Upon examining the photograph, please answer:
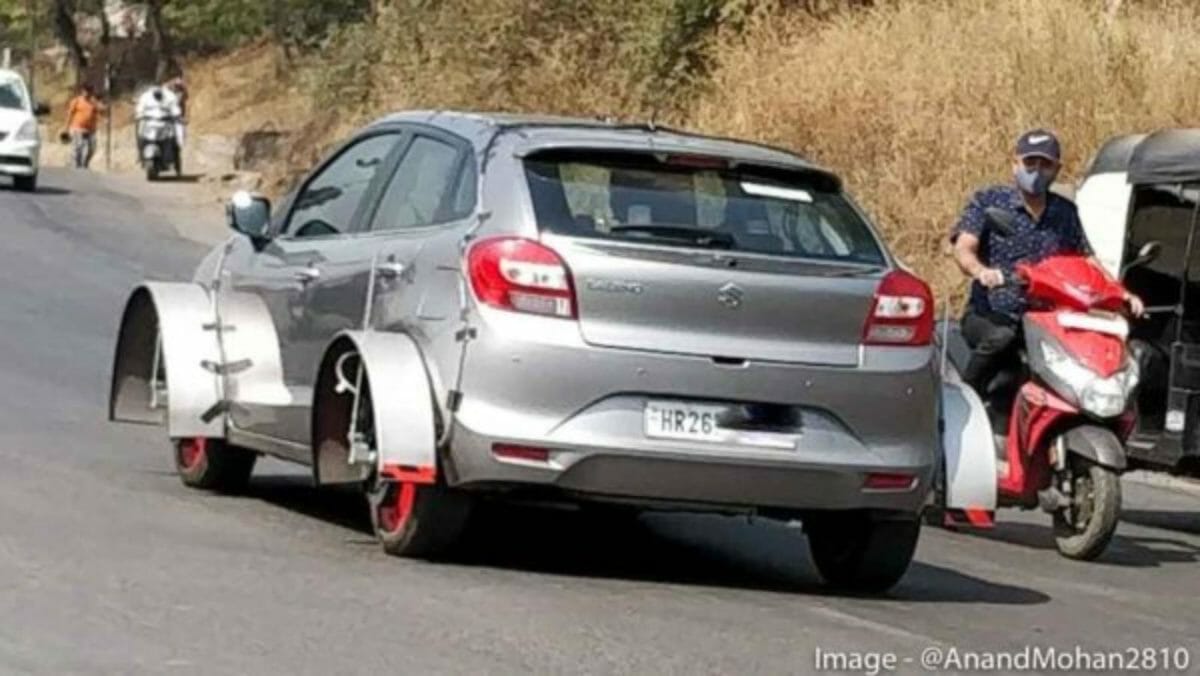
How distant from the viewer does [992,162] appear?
22.8m

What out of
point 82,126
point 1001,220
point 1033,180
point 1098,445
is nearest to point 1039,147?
point 1033,180

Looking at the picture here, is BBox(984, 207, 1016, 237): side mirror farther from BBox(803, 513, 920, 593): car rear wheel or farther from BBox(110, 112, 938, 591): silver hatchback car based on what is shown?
BBox(803, 513, 920, 593): car rear wheel

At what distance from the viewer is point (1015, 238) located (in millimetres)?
12477

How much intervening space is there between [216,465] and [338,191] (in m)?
1.35

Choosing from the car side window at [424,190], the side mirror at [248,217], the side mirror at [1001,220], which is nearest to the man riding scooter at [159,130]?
the side mirror at [1001,220]

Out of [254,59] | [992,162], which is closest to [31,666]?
[992,162]

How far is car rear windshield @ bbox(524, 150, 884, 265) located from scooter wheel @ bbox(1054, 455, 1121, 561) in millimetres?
2116

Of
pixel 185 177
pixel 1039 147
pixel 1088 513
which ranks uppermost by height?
pixel 1039 147

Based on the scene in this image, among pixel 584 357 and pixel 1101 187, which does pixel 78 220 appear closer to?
pixel 1101 187

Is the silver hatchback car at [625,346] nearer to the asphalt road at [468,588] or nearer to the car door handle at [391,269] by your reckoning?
the car door handle at [391,269]

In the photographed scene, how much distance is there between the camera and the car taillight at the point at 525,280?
950cm

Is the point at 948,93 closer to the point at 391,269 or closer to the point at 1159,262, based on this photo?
the point at 1159,262

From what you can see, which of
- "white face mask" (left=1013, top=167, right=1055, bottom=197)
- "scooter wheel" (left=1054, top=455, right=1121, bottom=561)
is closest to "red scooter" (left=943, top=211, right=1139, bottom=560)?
"scooter wheel" (left=1054, top=455, right=1121, bottom=561)

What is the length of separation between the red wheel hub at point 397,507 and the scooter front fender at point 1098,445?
10.7ft
